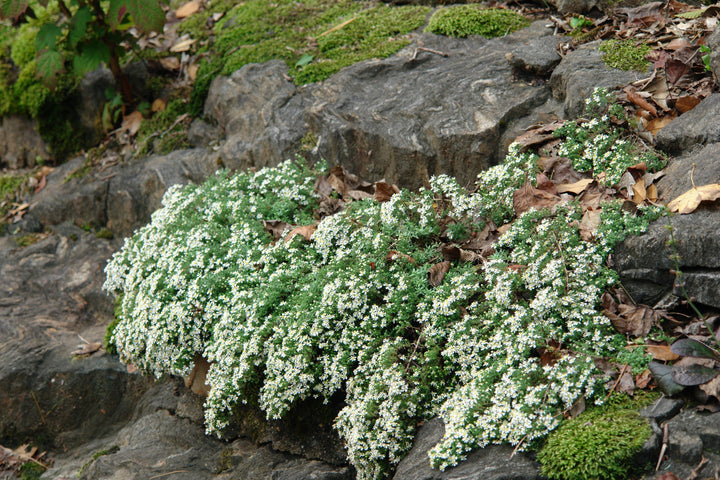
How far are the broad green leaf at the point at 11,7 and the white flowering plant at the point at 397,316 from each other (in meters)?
2.93

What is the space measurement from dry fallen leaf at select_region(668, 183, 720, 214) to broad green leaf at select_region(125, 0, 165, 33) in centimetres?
469

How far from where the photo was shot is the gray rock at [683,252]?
120 inches

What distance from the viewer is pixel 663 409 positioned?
108 inches

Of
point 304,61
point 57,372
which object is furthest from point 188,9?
point 57,372

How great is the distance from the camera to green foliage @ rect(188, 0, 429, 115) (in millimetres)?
5965

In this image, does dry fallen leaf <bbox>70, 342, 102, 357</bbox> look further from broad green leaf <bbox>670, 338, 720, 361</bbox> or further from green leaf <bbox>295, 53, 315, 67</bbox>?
broad green leaf <bbox>670, 338, 720, 361</bbox>

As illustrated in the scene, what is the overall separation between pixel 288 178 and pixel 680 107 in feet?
9.60

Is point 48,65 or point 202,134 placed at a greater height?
point 48,65

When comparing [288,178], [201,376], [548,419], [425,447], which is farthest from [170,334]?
[548,419]

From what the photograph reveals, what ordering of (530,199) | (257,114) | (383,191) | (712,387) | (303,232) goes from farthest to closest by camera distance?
(257,114) < (383,191) < (303,232) < (530,199) < (712,387)

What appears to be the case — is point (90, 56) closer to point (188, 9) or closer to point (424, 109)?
point (188, 9)

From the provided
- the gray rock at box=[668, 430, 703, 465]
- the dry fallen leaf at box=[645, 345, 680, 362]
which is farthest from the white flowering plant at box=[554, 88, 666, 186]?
the gray rock at box=[668, 430, 703, 465]

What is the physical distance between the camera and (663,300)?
3211 mm

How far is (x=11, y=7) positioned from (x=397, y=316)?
16.0 ft
